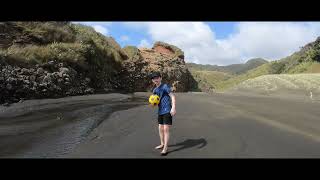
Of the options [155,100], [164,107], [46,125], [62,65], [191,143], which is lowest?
[191,143]

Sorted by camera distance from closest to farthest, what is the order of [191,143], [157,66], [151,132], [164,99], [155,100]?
[155,100]
[164,99]
[191,143]
[151,132]
[157,66]

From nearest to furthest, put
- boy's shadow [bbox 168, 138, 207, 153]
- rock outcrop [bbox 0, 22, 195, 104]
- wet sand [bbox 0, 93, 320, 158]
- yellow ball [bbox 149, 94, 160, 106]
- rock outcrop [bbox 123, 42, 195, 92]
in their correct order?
wet sand [bbox 0, 93, 320, 158] < yellow ball [bbox 149, 94, 160, 106] < boy's shadow [bbox 168, 138, 207, 153] < rock outcrop [bbox 0, 22, 195, 104] < rock outcrop [bbox 123, 42, 195, 92]

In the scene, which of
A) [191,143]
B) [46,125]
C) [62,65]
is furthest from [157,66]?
[191,143]

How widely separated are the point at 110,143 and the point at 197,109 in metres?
6.18

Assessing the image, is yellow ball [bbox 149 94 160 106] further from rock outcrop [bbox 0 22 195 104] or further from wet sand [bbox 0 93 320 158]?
rock outcrop [bbox 0 22 195 104]

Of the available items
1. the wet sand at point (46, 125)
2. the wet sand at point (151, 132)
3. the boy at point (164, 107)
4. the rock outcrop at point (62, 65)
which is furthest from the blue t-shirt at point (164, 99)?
the rock outcrop at point (62, 65)

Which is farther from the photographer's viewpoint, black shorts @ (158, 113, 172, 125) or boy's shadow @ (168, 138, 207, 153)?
boy's shadow @ (168, 138, 207, 153)

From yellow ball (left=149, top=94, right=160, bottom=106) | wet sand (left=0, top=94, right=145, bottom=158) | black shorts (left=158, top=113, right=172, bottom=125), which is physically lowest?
wet sand (left=0, top=94, right=145, bottom=158)

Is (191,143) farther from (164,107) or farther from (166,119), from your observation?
(164,107)

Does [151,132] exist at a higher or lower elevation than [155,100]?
lower

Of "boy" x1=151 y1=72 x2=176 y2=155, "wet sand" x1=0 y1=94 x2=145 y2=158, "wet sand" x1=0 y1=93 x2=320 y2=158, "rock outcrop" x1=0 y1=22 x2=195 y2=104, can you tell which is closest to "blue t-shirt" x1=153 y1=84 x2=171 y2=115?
"boy" x1=151 y1=72 x2=176 y2=155
